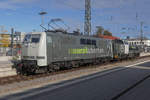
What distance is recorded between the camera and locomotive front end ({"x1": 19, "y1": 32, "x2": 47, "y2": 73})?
12.1 metres

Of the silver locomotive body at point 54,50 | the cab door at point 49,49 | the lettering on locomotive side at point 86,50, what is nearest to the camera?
the silver locomotive body at point 54,50

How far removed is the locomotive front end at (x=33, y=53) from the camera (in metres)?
12.1

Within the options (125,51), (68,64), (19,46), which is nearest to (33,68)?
(19,46)

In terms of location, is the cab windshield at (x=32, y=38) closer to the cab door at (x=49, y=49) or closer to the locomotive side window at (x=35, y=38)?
the locomotive side window at (x=35, y=38)

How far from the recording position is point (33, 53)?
40.5ft

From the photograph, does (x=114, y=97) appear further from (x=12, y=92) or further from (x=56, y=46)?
(x=56, y=46)

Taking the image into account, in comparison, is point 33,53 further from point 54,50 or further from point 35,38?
point 54,50

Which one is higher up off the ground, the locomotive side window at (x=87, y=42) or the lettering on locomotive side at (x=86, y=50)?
the locomotive side window at (x=87, y=42)

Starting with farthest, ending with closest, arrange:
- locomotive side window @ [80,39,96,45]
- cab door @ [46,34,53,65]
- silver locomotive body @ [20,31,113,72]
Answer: locomotive side window @ [80,39,96,45] → cab door @ [46,34,53,65] → silver locomotive body @ [20,31,113,72]

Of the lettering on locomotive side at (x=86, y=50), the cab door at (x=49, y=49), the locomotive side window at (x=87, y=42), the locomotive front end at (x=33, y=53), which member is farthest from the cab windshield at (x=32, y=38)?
the locomotive side window at (x=87, y=42)

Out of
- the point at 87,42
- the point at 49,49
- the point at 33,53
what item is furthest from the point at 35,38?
the point at 87,42

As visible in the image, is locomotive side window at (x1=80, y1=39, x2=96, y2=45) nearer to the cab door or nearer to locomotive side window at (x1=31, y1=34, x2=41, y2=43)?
the cab door

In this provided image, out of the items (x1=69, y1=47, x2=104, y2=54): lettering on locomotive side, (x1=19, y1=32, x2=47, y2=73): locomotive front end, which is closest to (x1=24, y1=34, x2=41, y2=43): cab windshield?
(x1=19, y1=32, x2=47, y2=73): locomotive front end

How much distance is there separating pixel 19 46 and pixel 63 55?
3.69 m
